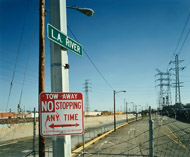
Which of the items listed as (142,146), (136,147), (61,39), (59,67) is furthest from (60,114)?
(142,146)

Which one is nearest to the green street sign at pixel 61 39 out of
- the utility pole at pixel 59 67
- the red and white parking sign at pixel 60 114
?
the utility pole at pixel 59 67

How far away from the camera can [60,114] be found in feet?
10.2

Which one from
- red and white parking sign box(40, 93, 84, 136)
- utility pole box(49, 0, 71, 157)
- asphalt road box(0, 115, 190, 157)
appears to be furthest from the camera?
asphalt road box(0, 115, 190, 157)

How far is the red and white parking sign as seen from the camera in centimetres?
307

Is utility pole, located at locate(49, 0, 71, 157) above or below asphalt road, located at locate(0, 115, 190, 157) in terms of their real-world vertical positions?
above

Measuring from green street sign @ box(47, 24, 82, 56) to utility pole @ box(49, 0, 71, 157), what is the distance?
12 centimetres

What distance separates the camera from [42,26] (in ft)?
25.7

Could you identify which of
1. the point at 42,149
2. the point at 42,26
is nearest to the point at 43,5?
the point at 42,26

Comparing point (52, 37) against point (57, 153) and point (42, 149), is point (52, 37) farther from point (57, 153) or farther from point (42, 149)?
point (42, 149)

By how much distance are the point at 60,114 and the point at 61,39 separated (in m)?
1.49

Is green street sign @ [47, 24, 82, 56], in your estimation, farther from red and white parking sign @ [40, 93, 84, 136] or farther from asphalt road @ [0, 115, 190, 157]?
asphalt road @ [0, 115, 190, 157]

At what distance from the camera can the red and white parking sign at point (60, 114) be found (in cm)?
307

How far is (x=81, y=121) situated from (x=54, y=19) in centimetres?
213

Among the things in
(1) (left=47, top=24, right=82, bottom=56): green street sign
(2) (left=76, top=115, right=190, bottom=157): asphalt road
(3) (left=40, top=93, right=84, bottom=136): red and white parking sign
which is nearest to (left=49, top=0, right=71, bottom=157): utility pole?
(1) (left=47, top=24, right=82, bottom=56): green street sign
